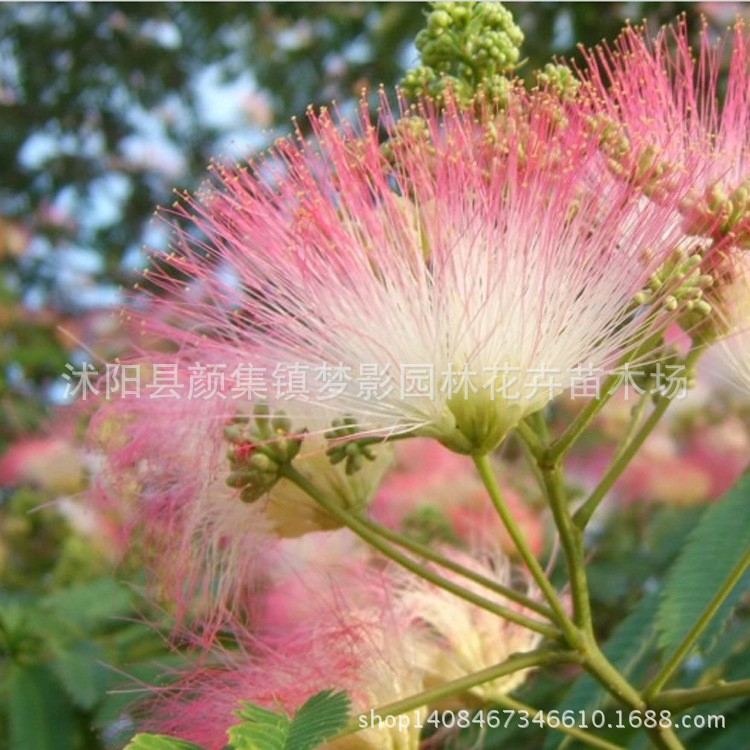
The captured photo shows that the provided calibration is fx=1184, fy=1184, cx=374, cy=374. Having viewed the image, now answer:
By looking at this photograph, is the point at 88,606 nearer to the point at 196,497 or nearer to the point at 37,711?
the point at 37,711

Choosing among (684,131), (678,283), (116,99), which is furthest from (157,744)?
(116,99)

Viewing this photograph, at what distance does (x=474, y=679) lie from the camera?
1.51 metres

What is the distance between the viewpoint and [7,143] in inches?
240

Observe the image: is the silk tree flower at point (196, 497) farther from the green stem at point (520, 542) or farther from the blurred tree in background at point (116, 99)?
the blurred tree in background at point (116, 99)

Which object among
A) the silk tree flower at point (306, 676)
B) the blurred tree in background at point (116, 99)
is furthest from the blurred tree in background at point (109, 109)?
the silk tree flower at point (306, 676)

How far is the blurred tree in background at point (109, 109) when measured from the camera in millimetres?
3941

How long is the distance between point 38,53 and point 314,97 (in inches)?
62.6

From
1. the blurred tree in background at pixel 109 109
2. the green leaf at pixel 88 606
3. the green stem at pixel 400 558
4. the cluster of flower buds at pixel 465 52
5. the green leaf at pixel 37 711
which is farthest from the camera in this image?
the blurred tree in background at pixel 109 109

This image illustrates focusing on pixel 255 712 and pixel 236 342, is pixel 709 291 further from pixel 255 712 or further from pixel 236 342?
pixel 255 712

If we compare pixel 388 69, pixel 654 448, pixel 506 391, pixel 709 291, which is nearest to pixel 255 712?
pixel 506 391

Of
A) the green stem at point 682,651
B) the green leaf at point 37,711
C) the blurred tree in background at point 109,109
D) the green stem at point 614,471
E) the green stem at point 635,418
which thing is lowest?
the green leaf at point 37,711

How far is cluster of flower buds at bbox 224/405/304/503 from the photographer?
1.63 m

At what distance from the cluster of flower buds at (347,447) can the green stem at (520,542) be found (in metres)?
0.18

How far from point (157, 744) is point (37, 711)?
1.17 m
